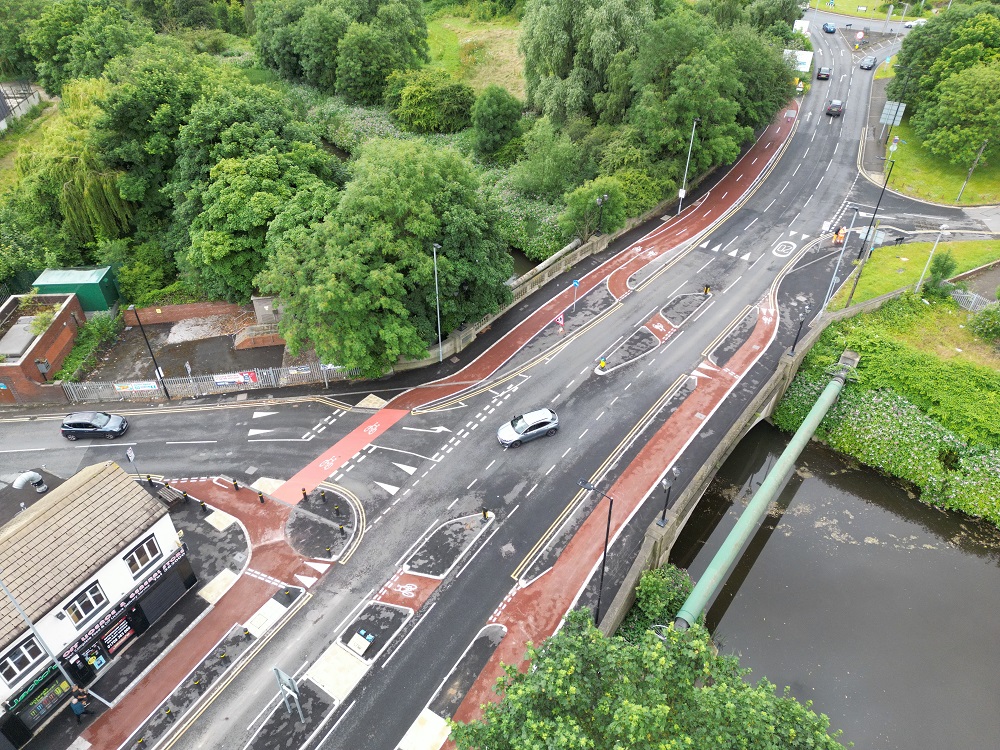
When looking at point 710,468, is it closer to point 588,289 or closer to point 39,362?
point 588,289

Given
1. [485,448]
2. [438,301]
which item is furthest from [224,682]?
[438,301]

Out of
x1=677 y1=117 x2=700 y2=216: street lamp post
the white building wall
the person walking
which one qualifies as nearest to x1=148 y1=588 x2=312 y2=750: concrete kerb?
the person walking

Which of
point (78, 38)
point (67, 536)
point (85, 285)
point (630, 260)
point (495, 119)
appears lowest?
point (630, 260)

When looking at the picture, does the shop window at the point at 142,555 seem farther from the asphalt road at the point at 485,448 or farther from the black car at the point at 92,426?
the black car at the point at 92,426

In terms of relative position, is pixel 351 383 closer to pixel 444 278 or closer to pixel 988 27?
pixel 444 278

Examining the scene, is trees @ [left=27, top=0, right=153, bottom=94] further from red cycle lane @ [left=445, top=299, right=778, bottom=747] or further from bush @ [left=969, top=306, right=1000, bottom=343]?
bush @ [left=969, top=306, right=1000, bottom=343]
